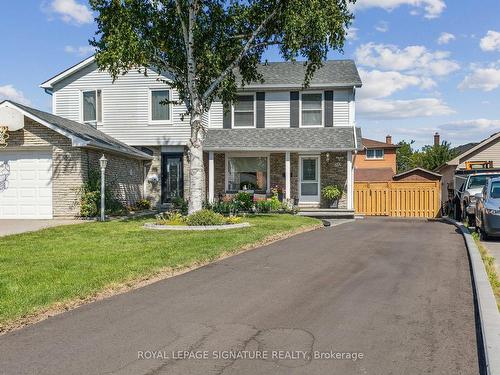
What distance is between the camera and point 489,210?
12016mm

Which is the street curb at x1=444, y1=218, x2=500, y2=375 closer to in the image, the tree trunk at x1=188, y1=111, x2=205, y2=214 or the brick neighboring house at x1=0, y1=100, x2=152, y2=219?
the tree trunk at x1=188, y1=111, x2=205, y2=214

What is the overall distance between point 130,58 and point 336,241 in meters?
7.78

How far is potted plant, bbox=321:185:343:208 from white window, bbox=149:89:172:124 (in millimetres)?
7748

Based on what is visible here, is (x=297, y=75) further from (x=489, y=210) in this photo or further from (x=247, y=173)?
(x=489, y=210)

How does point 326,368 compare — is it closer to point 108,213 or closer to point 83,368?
point 83,368

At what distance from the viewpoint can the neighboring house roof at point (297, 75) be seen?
22.6m

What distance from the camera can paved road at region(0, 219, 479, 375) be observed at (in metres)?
4.19

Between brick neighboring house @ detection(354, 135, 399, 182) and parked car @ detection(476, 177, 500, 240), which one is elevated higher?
brick neighboring house @ detection(354, 135, 399, 182)

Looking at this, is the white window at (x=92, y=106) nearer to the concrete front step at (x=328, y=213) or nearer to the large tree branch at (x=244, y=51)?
the large tree branch at (x=244, y=51)

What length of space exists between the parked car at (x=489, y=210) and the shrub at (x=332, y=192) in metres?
8.99

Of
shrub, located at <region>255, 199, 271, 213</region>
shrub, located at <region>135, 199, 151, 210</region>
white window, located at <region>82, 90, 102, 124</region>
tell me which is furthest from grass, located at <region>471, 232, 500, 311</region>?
white window, located at <region>82, 90, 102, 124</region>

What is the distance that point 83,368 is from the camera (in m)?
4.10

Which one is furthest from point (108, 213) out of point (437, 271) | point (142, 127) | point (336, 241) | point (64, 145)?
point (437, 271)

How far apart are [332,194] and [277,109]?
4.78 metres
